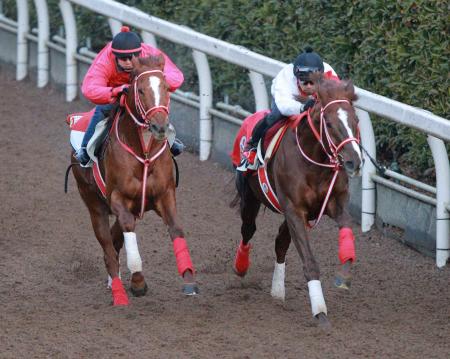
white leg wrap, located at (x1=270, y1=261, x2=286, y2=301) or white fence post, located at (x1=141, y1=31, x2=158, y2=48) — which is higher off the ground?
white leg wrap, located at (x1=270, y1=261, x2=286, y2=301)

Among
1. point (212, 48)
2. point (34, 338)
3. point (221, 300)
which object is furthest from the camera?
point (212, 48)

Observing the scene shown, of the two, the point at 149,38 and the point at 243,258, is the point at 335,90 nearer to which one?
the point at 243,258

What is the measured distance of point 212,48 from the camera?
1100 cm

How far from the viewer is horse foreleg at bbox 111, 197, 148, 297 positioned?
297 inches

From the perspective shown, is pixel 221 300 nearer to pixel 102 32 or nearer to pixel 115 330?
pixel 115 330

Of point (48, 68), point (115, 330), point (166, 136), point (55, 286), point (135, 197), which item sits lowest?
point (48, 68)

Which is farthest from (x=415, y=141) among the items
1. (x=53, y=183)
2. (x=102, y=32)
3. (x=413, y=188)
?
(x=102, y=32)

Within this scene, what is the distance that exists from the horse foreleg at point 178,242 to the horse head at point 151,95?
1.89 ft

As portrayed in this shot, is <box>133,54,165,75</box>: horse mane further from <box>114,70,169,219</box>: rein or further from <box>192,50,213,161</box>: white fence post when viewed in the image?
<box>192,50,213,161</box>: white fence post

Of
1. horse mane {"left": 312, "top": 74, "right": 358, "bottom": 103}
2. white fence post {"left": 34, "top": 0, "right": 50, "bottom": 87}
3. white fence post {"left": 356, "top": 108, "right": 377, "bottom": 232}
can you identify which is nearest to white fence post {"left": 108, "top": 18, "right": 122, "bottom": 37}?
white fence post {"left": 34, "top": 0, "right": 50, "bottom": 87}

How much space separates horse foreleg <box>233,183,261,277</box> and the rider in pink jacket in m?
0.79

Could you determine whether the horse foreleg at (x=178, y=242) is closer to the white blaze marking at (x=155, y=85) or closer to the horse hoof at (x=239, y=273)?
the white blaze marking at (x=155, y=85)

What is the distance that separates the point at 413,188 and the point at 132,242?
2995 millimetres

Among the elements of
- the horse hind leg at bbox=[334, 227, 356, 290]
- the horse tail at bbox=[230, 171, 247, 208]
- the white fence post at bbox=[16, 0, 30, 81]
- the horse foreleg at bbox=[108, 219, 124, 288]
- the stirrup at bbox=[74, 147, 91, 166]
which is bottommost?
the white fence post at bbox=[16, 0, 30, 81]
